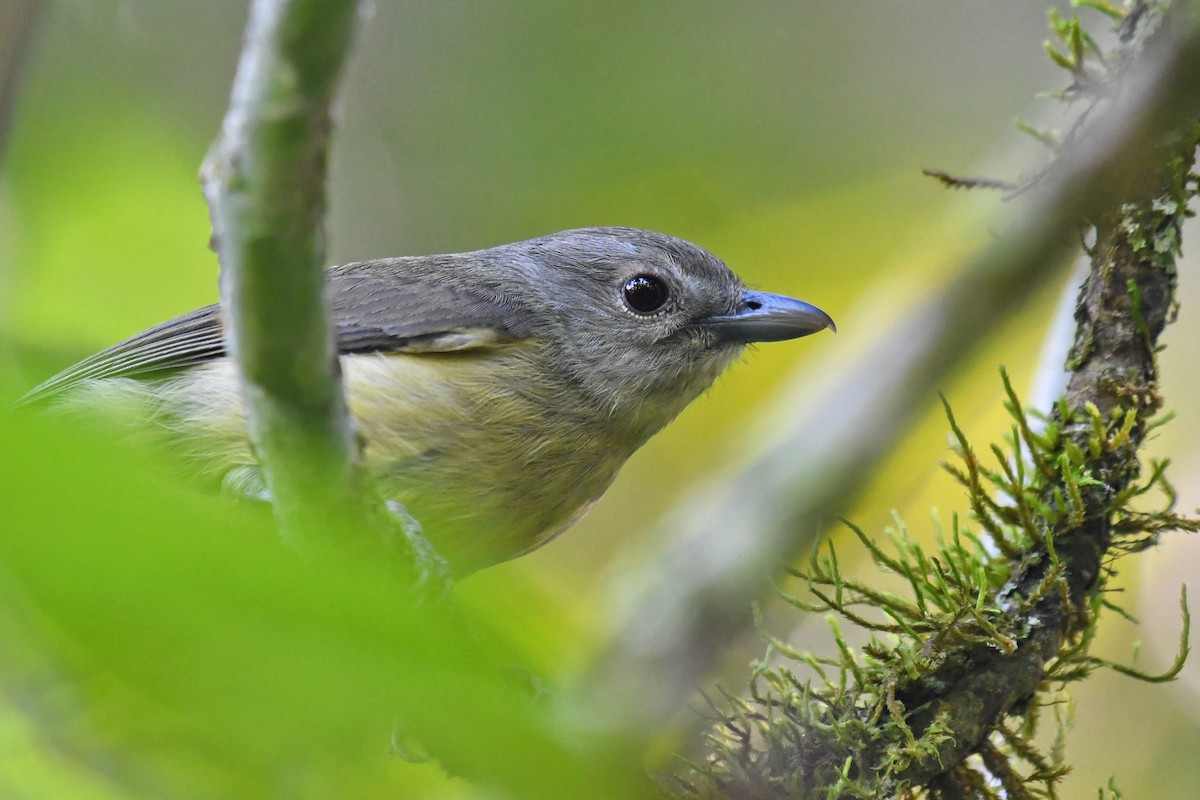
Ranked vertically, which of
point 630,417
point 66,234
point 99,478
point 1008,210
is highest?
point 66,234

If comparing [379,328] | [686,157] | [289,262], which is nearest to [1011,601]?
[289,262]

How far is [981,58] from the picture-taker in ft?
27.9

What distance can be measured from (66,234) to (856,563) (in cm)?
499

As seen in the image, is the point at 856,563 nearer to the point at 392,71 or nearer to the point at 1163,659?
the point at 1163,659

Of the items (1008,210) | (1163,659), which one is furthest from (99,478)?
(1163,659)

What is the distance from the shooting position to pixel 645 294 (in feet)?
15.4

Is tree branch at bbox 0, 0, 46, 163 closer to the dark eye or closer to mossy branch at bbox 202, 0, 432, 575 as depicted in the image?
mossy branch at bbox 202, 0, 432, 575

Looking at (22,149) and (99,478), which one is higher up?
(22,149)

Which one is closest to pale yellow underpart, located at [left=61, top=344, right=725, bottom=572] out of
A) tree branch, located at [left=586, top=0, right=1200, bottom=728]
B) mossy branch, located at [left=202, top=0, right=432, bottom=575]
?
tree branch, located at [left=586, top=0, right=1200, bottom=728]

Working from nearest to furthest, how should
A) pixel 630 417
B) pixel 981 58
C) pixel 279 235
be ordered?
pixel 279 235 → pixel 630 417 → pixel 981 58

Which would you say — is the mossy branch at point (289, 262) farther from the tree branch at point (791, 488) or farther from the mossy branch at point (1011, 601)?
the tree branch at point (791, 488)

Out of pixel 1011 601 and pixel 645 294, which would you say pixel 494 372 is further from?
pixel 1011 601

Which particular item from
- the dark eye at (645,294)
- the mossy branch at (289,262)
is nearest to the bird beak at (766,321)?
the dark eye at (645,294)

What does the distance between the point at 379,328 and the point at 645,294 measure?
1.13 meters
